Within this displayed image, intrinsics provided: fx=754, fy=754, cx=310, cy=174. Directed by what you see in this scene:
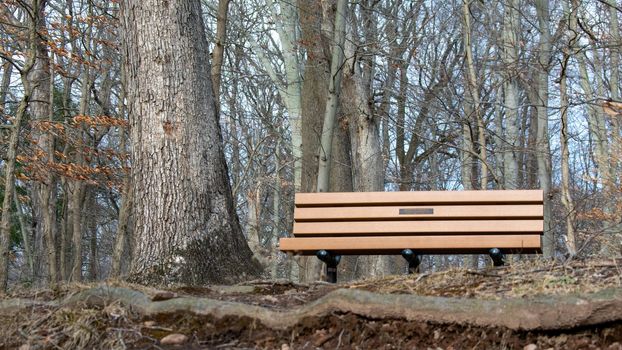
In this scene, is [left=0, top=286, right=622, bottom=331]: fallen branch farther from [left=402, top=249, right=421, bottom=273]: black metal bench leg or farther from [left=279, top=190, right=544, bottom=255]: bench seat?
[left=402, top=249, right=421, bottom=273]: black metal bench leg

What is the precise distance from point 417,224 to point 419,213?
3.9 inches

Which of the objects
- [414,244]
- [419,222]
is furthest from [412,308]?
[419,222]

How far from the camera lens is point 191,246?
596 cm

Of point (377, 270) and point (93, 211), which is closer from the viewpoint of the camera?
point (377, 270)

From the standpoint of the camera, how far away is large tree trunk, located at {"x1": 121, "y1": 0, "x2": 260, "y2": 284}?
5945mm

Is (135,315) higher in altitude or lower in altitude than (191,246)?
lower

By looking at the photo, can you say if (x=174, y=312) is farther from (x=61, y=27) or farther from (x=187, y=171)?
(x=61, y=27)

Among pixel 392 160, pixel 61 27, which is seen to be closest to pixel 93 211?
pixel 392 160

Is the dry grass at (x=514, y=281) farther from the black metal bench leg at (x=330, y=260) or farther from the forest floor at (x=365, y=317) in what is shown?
the black metal bench leg at (x=330, y=260)

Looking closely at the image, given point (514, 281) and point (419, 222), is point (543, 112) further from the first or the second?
point (514, 281)

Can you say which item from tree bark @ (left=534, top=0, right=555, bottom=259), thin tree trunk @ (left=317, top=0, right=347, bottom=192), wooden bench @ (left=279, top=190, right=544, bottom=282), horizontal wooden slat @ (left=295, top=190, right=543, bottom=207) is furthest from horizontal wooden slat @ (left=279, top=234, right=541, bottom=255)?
tree bark @ (left=534, top=0, right=555, bottom=259)

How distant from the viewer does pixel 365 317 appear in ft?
12.3

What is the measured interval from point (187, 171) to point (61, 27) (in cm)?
843

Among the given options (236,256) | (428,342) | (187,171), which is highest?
(187,171)
